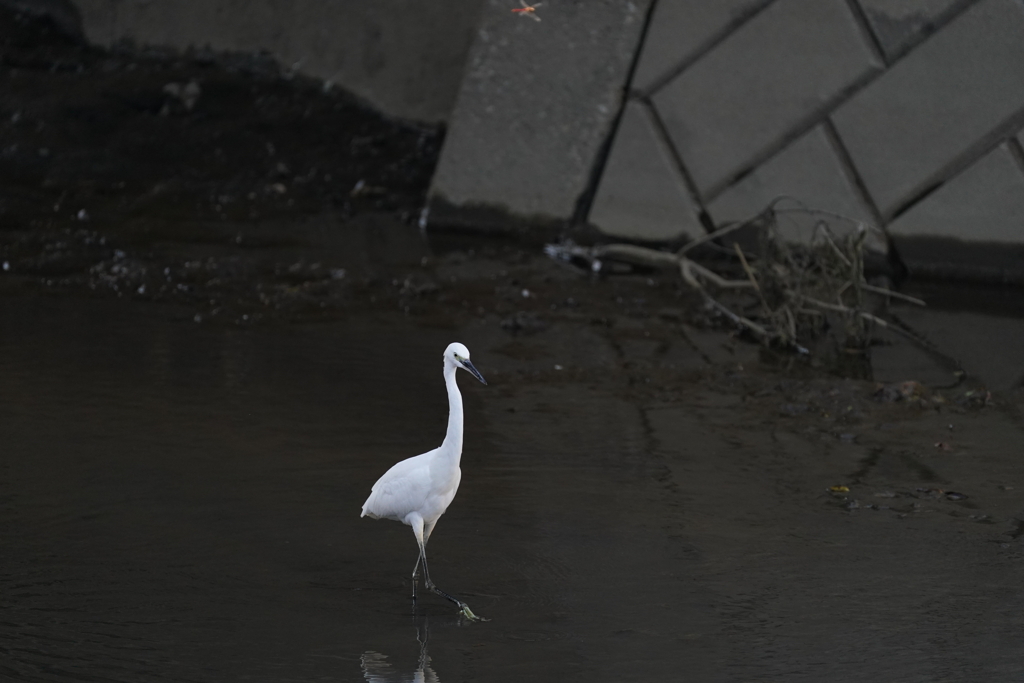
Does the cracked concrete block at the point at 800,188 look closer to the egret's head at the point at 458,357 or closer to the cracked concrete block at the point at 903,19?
the cracked concrete block at the point at 903,19

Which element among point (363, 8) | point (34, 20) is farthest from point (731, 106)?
point (34, 20)

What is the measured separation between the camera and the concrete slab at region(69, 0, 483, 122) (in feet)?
28.7

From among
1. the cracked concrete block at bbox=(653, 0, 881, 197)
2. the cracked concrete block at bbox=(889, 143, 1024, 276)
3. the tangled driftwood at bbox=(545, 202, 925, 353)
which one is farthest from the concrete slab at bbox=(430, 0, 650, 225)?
the cracked concrete block at bbox=(889, 143, 1024, 276)

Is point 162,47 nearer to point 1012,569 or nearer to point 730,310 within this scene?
point 730,310

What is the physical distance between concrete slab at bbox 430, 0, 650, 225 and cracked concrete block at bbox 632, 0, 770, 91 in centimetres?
9

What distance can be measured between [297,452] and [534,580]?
4.09ft

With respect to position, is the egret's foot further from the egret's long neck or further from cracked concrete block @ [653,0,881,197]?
cracked concrete block @ [653,0,881,197]

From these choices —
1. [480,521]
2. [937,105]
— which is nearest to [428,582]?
[480,521]

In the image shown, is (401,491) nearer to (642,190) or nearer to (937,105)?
(642,190)

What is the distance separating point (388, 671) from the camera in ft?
10.6

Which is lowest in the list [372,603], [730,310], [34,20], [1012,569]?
[34,20]

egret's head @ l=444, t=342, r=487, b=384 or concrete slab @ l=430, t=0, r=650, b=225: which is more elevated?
egret's head @ l=444, t=342, r=487, b=384

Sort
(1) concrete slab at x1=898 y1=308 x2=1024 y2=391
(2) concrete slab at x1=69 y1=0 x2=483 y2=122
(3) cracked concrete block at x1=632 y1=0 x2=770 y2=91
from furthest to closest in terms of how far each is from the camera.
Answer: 1. (2) concrete slab at x1=69 y1=0 x2=483 y2=122
2. (3) cracked concrete block at x1=632 y1=0 x2=770 y2=91
3. (1) concrete slab at x1=898 y1=308 x2=1024 y2=391

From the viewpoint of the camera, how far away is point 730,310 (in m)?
6.64
